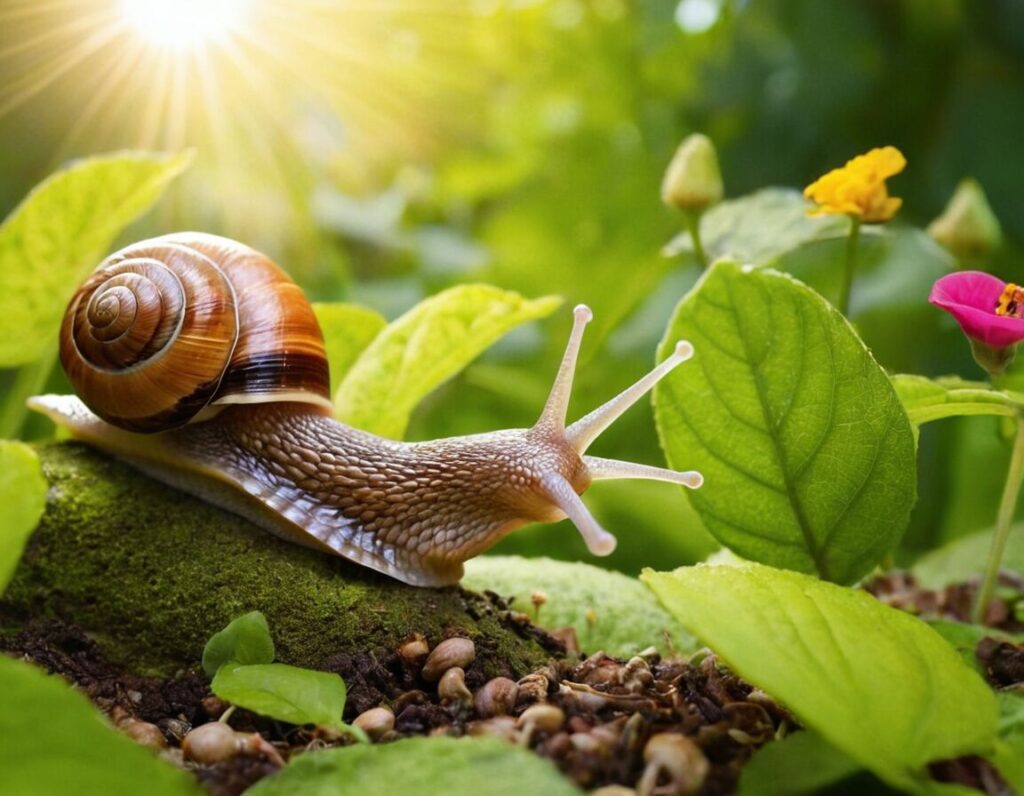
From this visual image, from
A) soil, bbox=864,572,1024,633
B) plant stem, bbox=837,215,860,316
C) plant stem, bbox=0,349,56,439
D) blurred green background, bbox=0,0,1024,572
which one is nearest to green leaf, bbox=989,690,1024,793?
soil, bbox=864,572,1024,633

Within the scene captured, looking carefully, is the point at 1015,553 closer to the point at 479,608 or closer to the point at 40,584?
the point at 479,608

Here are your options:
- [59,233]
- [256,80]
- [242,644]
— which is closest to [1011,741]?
[242,644]

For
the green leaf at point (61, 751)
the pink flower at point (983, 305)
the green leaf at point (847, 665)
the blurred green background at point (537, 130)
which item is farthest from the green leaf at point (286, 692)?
the blurred green background at point (537, 130)

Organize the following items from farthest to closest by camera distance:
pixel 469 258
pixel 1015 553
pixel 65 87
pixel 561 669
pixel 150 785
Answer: pixel 469 258, pixel 65 87, pixel 1015 553, pixel 561 669, pixel 150 785

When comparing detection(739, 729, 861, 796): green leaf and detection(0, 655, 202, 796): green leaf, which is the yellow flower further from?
detection(0, 655, 202, 796): green leaf

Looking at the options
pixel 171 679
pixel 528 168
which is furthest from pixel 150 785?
pixel 528 168
